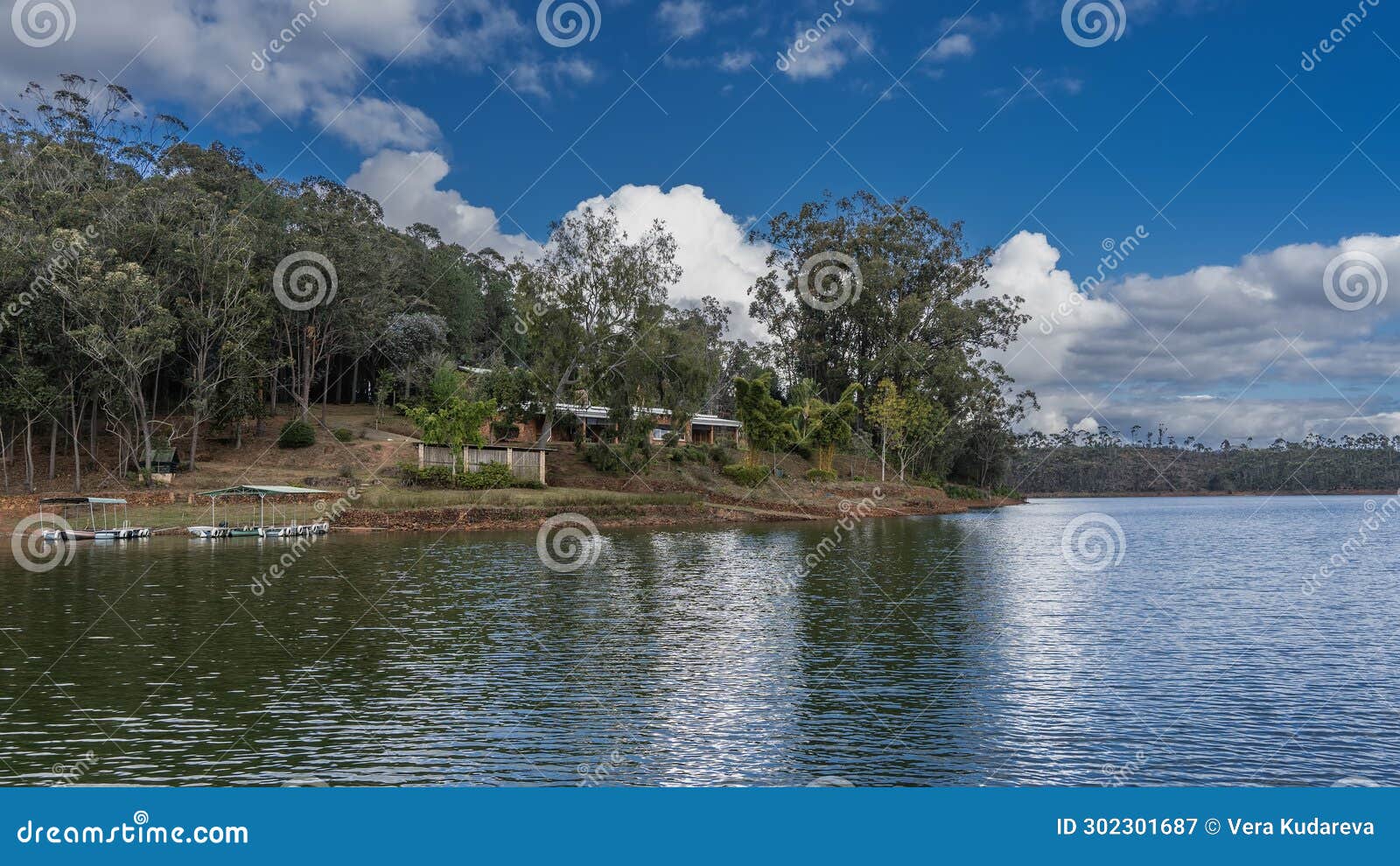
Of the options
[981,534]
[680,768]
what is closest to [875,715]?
[680,768]

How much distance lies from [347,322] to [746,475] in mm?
34067

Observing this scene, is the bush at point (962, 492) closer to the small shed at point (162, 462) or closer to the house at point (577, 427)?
the house at point (577, 427)

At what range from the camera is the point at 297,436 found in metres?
69.2

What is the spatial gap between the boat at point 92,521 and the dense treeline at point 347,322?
249 inches

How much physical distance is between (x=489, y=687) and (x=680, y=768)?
5879mm

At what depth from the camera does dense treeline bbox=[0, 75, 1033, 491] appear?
57750 mm

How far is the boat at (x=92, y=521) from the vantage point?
46562 millimetres

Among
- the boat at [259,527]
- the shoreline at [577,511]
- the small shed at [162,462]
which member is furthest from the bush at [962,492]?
the small shed at [162,462]

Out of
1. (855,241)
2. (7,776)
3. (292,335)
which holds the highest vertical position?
(855,241)

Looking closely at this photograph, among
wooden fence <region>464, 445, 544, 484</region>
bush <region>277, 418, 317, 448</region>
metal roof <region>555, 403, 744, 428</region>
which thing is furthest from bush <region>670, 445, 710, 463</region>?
bush <region>277, 418, 317, 448</region>

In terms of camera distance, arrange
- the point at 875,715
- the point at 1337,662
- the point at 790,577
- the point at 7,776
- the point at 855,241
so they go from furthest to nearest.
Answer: the point at 855,241 → the point at 790,577 → the point at 1337,662 → the point at 875,715 → the point at 7,776

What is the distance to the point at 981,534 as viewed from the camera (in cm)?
5759

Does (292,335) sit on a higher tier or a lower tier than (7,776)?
higher

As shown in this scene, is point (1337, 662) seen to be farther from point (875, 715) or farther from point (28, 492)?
point (28, 492)
